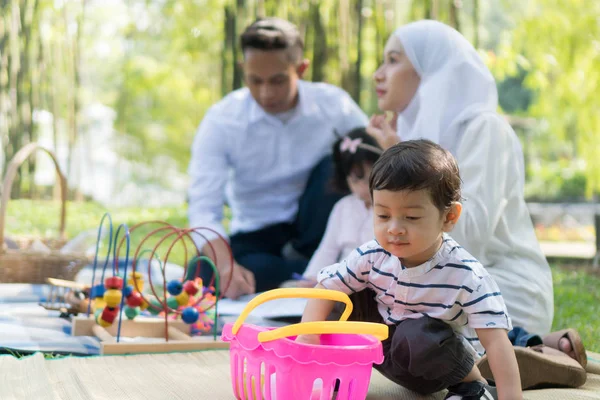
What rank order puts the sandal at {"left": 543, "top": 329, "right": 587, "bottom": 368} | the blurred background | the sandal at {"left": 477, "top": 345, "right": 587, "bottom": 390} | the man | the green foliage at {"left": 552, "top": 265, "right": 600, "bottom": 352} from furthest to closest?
the blurred background
the man
the green foliage at {"left": 552, "top": 265, "right": 600, "bottom": 352}
the sandal at {"left": 543, "top": 329, "right": 587, "bottom": 368}
the sandal at {"left": 477, "top": 345, "right": 587, "bottom": 390}

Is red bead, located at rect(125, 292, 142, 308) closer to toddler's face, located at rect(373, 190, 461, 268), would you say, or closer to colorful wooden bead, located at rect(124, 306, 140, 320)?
colorful wooden bead, located at rect(124, 306, 140, 320)

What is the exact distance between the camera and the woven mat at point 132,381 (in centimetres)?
184

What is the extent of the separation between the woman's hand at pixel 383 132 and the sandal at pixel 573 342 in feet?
2.70

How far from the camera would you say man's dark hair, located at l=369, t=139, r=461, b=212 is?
5.33 feet

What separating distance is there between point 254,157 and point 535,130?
15.1 m

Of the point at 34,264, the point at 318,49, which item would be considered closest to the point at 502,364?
the point at 34,264

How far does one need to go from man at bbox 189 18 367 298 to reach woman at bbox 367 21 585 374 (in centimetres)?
80

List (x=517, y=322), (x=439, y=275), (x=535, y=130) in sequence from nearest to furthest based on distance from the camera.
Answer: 1. (x=439, y=275)
2. (x=517, y=322)
3. (x=535, y=130)

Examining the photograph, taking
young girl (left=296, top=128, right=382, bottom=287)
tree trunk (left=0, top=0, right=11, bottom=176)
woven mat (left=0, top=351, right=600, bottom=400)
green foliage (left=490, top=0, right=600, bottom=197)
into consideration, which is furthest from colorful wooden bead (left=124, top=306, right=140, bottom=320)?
green foliage (left=490, top=0, right=600, bottom=197)

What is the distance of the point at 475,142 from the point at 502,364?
0.98 metres

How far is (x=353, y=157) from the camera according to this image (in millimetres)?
3070

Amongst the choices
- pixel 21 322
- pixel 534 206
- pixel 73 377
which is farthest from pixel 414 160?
pixel 534 206

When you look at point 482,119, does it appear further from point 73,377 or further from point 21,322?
point 21,322

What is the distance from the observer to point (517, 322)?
2318mm
